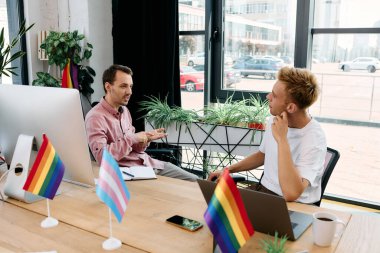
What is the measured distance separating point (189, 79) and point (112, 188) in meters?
2.84

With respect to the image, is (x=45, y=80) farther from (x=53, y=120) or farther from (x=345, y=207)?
(x=345, y=207)

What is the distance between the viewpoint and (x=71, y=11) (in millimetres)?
3945

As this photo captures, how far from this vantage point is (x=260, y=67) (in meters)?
3.52

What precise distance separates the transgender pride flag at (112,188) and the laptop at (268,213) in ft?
0.86

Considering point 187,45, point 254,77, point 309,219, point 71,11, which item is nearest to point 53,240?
point 309,219

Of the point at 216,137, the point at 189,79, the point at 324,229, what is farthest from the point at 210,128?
the point at 324,229

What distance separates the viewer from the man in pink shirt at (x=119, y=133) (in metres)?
2.24

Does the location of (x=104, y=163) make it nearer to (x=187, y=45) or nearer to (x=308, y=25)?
(x=308, y=25)

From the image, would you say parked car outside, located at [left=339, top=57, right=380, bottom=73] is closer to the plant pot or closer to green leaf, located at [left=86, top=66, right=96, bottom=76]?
the plant pot

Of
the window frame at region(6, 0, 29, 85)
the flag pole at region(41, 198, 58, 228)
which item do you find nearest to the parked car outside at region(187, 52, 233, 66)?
the window frame at region(6, 0, 29, 85)

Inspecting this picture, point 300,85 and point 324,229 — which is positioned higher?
point 300,85

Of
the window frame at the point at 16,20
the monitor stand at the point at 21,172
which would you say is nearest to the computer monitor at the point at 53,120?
the monitor stand at the point at 21,172

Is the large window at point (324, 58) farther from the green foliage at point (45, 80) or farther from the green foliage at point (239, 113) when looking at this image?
the green foliage at point (45, 80)

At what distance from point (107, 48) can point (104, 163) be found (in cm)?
302
